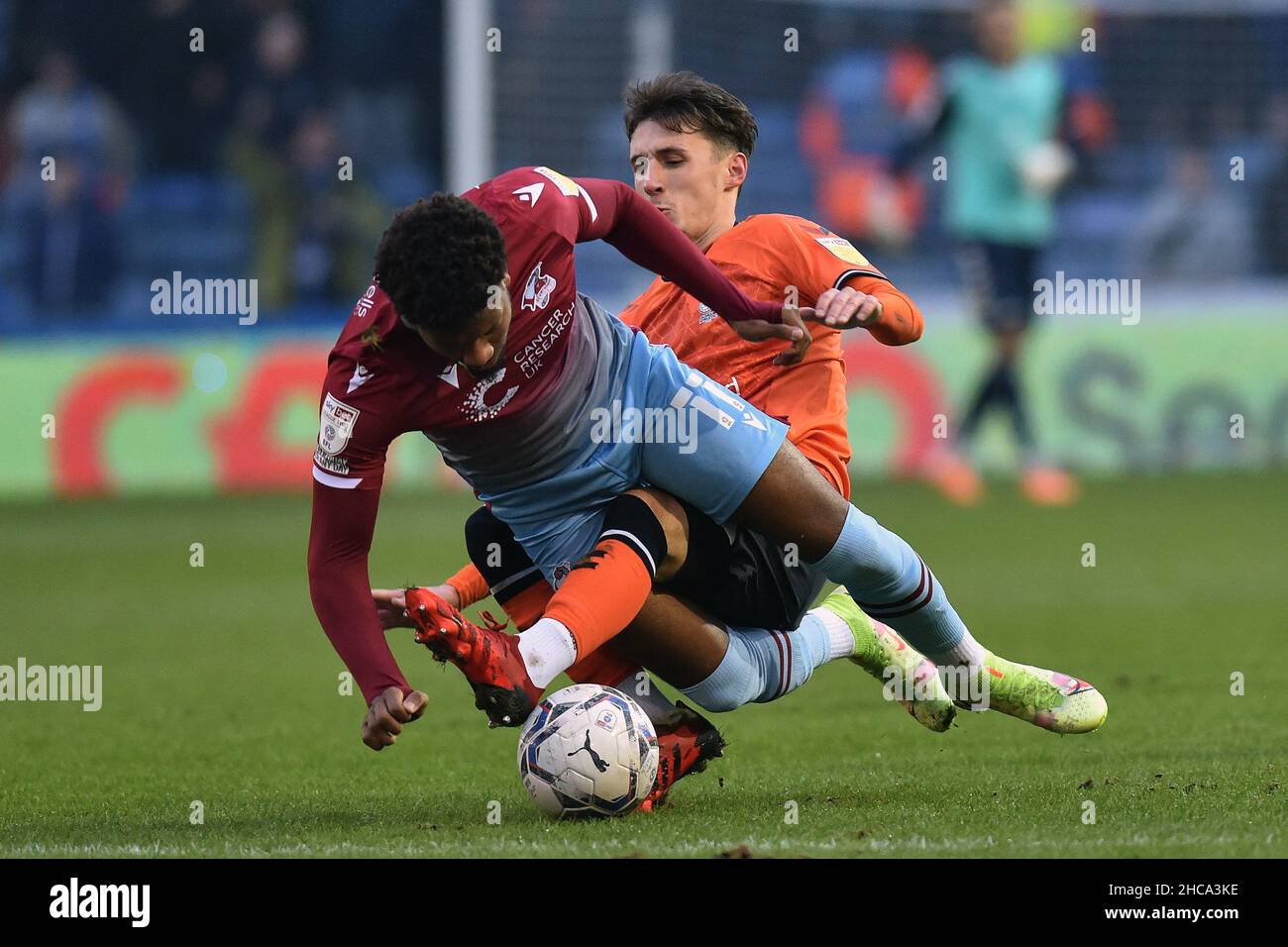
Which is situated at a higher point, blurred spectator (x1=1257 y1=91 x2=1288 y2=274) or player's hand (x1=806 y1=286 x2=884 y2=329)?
blurred spectator (x1=1257 y1=91 x2=1288 y2=274)

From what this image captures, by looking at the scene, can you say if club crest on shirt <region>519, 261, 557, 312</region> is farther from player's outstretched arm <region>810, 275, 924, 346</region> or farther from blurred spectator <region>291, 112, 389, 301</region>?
blurred spectator <region>291, 112, 389, 301</region>

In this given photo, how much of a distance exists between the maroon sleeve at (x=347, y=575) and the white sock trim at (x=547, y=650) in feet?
0.98

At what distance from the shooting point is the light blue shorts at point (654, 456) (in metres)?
4.60

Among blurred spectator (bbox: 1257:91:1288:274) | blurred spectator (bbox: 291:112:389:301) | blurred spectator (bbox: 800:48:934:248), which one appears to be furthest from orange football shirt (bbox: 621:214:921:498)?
blurred spectator (bbox: 1257:91:1288:274)

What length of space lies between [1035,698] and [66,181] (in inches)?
450

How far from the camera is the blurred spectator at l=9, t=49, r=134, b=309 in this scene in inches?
576

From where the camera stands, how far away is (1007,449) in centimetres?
1472

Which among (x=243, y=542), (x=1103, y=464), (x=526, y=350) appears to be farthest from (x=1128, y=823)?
(x=1103, y=464)

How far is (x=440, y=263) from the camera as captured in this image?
13.1 feet

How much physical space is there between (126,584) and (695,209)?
5.50 m

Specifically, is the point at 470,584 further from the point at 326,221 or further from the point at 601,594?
the point at 326,221

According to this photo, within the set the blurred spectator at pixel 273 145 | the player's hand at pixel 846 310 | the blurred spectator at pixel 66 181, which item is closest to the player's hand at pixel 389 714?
the player's hand at pixel 846 310

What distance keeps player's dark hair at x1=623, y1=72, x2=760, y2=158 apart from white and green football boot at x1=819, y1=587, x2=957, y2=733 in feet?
4.42

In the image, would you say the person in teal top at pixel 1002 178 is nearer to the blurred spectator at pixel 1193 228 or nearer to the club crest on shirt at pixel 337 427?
the blurred spectator at pixel 1193 228
